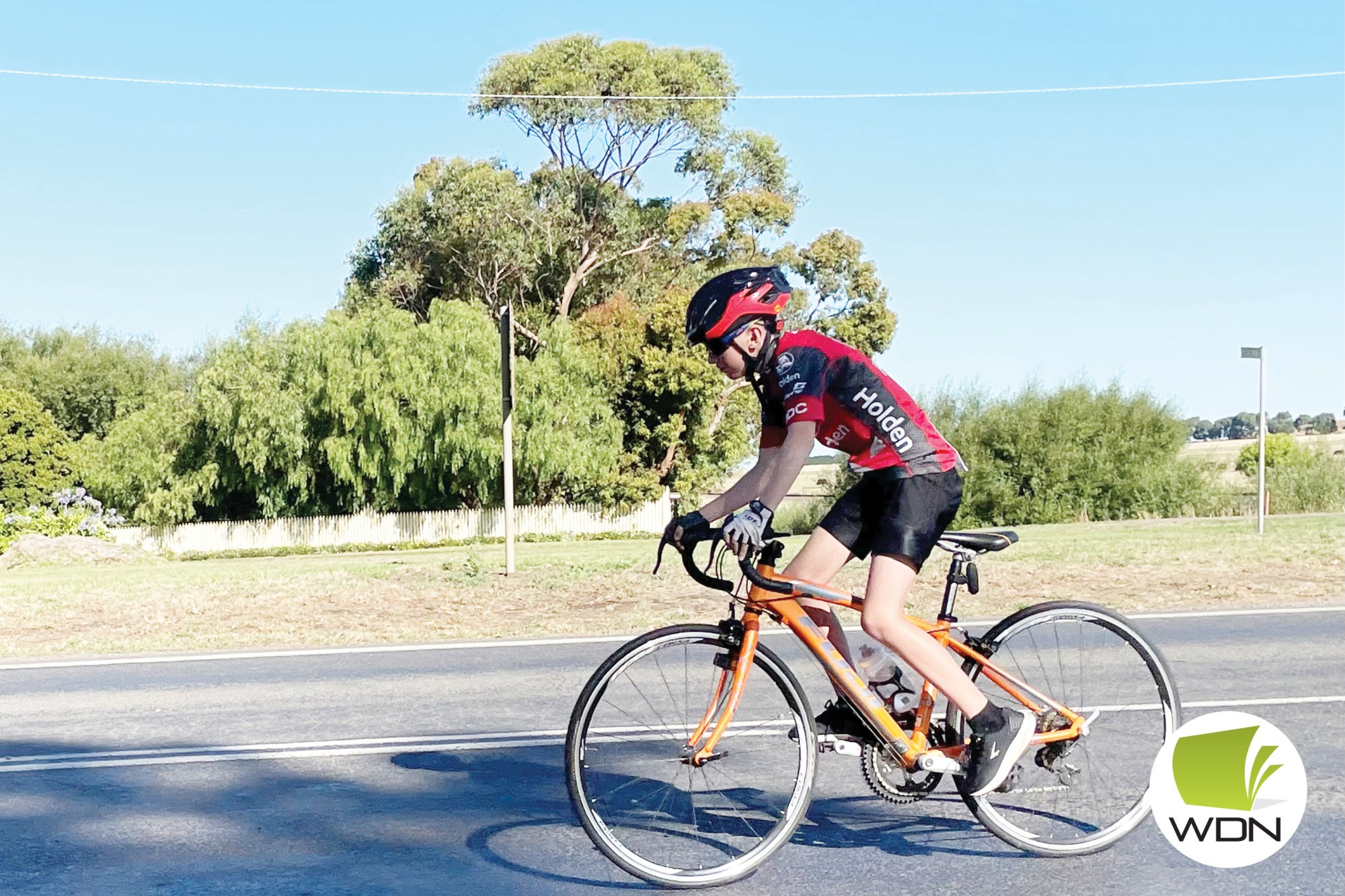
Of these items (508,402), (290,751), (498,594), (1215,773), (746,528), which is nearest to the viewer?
(746,528)

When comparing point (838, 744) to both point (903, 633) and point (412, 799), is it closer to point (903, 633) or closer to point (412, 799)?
point (903, 633)

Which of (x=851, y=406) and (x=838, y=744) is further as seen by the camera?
(x=838, y=744)

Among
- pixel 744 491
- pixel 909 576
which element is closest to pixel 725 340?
pixel 744 491

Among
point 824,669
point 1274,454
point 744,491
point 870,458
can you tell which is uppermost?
point 1274,454

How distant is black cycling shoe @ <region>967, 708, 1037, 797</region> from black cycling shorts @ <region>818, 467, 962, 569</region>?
25.0 inches

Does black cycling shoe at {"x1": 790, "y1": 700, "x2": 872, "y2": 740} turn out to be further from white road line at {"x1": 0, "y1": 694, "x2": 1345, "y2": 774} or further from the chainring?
white road line at {"x1": 0, "y1": 694, "x2": 1345, "y2": 774}

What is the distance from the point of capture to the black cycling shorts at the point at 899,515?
4531 millimetres

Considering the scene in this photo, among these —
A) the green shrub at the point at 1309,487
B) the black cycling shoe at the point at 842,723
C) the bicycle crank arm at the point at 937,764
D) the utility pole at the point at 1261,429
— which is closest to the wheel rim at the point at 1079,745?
the bicycle crank arm at the point at 937,764

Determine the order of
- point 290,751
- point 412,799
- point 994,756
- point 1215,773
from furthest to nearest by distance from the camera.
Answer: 1. point 290,751
2. point 412,799
3. point 1215,773
4. point 994,756

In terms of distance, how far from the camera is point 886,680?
4668 mm

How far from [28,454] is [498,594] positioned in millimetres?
30588

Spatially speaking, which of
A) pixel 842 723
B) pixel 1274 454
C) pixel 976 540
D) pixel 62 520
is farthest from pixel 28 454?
pixel 976 540

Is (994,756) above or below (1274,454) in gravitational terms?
below

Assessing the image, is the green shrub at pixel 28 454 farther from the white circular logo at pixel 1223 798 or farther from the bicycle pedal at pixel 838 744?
the white circular logo at pixel 1223 798
